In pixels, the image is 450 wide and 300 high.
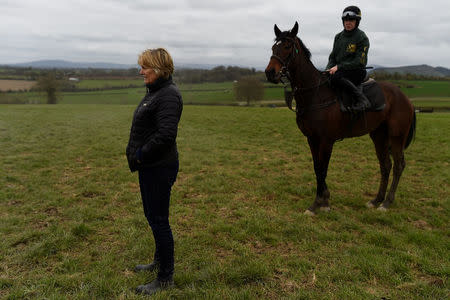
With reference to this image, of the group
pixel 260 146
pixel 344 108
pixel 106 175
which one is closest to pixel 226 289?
pixel 344 108

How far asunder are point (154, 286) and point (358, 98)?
5188 millimetres

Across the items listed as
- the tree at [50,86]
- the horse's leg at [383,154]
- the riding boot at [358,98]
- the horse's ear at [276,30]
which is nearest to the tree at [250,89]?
the tree at [50,86]

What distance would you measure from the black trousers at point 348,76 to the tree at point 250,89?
4632 centimetres

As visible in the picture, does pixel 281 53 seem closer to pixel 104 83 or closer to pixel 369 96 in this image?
pixel 369 96

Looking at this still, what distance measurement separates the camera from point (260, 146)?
43.0ft

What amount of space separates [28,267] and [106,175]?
4.48 m

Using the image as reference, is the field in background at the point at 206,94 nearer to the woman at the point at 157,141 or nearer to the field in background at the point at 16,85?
the field in background at the point at 16,85

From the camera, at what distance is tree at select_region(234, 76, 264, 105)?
51344 millimetres

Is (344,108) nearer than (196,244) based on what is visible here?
No

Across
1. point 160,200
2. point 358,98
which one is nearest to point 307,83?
point 358,98

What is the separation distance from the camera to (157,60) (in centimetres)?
310

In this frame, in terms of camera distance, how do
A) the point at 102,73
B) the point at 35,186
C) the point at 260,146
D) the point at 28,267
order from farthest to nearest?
the point at 102,73 < the point at 260,146 < the point at 35,186 < the point at 28,267

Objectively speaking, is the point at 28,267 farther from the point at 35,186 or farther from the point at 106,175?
the point at 106,175

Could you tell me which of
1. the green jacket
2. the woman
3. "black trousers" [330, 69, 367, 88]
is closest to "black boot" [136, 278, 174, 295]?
the woman
